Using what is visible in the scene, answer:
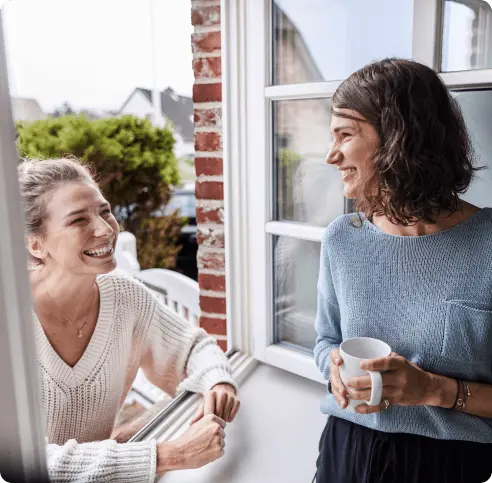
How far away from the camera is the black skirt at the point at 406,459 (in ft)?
3.02

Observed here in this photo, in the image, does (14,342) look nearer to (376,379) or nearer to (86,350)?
(376,379)

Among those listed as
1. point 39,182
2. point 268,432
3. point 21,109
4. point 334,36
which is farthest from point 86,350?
point 334,36

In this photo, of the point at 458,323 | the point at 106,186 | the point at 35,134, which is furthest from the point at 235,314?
the point at 106,186

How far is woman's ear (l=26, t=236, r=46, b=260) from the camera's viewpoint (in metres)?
1.17

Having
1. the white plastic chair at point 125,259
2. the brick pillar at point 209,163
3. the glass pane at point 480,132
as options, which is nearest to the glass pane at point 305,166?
the brick pillar at point 209,163

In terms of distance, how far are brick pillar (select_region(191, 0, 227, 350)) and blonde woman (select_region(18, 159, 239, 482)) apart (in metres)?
0.46

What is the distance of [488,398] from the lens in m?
0.88

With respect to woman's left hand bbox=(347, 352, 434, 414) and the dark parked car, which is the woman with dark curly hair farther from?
the dark parked car

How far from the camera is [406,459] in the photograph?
0.95 meters

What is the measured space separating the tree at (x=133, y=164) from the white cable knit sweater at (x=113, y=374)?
273cm

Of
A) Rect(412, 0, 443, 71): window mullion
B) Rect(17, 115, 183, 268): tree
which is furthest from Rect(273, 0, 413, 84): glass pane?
Rect(17, 115, 183, 268): tree

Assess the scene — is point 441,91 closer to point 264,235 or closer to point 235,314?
point 264,235

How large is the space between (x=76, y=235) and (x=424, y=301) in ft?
2.62

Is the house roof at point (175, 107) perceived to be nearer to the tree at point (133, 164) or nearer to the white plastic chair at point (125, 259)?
the tree at point (133, 164)
